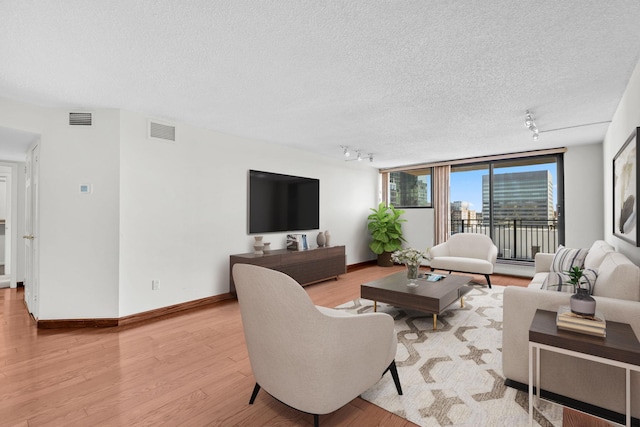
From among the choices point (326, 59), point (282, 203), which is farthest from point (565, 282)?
point (282, 203)

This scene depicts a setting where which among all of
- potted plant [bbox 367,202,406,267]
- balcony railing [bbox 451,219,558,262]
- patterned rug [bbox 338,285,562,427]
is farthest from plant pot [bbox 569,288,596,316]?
potted plant [bbox 367,202,406,267]

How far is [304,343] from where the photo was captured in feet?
5.11

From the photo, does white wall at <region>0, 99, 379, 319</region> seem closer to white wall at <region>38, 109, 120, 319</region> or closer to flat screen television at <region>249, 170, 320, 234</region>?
white wall at <region>38, 109, 120, 319</region>

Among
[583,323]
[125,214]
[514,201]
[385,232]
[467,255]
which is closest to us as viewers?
[583,323]

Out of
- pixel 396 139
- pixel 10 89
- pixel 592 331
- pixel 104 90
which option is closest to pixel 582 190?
pixel 396 139

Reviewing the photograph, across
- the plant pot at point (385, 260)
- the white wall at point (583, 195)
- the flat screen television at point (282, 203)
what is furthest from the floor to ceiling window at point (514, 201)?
the flat screen television at point (282, 203)

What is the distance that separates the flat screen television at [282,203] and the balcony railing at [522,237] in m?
3.64

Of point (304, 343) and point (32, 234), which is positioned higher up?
point (32, 234)

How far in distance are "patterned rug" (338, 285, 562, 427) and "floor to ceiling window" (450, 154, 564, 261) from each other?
11.0ft

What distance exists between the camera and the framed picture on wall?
226 centimetres

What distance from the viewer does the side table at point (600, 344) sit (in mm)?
1403

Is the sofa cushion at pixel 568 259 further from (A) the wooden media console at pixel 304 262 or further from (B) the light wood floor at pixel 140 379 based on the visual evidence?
(A) the wooden media console at pixel 304 262

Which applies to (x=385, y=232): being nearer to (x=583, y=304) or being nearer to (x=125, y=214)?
(x=125, y=214)

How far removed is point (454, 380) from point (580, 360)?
761mm
